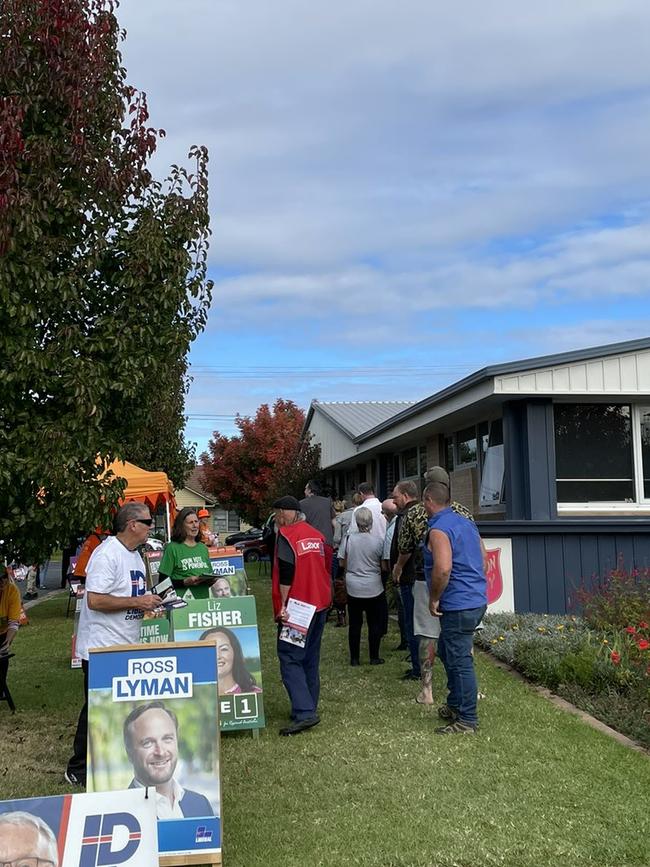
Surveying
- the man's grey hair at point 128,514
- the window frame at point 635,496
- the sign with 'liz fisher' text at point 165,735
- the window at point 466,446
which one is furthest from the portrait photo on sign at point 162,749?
the window at point 466,446

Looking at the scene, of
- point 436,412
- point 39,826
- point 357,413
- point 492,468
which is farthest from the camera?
point 357,413

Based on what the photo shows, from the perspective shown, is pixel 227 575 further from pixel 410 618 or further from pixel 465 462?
pixel 465 462

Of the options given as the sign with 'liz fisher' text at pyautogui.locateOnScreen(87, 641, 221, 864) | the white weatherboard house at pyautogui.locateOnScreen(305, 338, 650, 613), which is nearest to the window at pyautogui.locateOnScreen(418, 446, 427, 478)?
the white weatherboard house at pyautogui.locateOnScreen(305, 338, 650, 613)

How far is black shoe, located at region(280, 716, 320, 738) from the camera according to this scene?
760 cm

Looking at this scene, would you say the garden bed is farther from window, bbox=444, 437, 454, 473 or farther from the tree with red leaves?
the tree with red leaves

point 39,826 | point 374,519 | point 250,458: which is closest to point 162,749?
point 39,826

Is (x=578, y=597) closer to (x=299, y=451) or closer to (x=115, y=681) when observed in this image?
(x=115, y=681)

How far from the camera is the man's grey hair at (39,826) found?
3811mm

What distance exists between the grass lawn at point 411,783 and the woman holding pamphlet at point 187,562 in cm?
134

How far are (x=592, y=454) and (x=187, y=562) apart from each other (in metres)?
6.51

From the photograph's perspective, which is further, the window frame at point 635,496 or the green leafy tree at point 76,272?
the window frame at point 635,496

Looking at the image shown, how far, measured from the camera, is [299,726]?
763 cm

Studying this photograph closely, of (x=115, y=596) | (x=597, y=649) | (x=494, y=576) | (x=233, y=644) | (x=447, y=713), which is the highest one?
(x=115, y=596)

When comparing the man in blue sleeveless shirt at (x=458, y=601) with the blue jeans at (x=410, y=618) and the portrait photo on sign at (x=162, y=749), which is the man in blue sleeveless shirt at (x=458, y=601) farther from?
the portrait photo on sign at (x=162, y=749)
